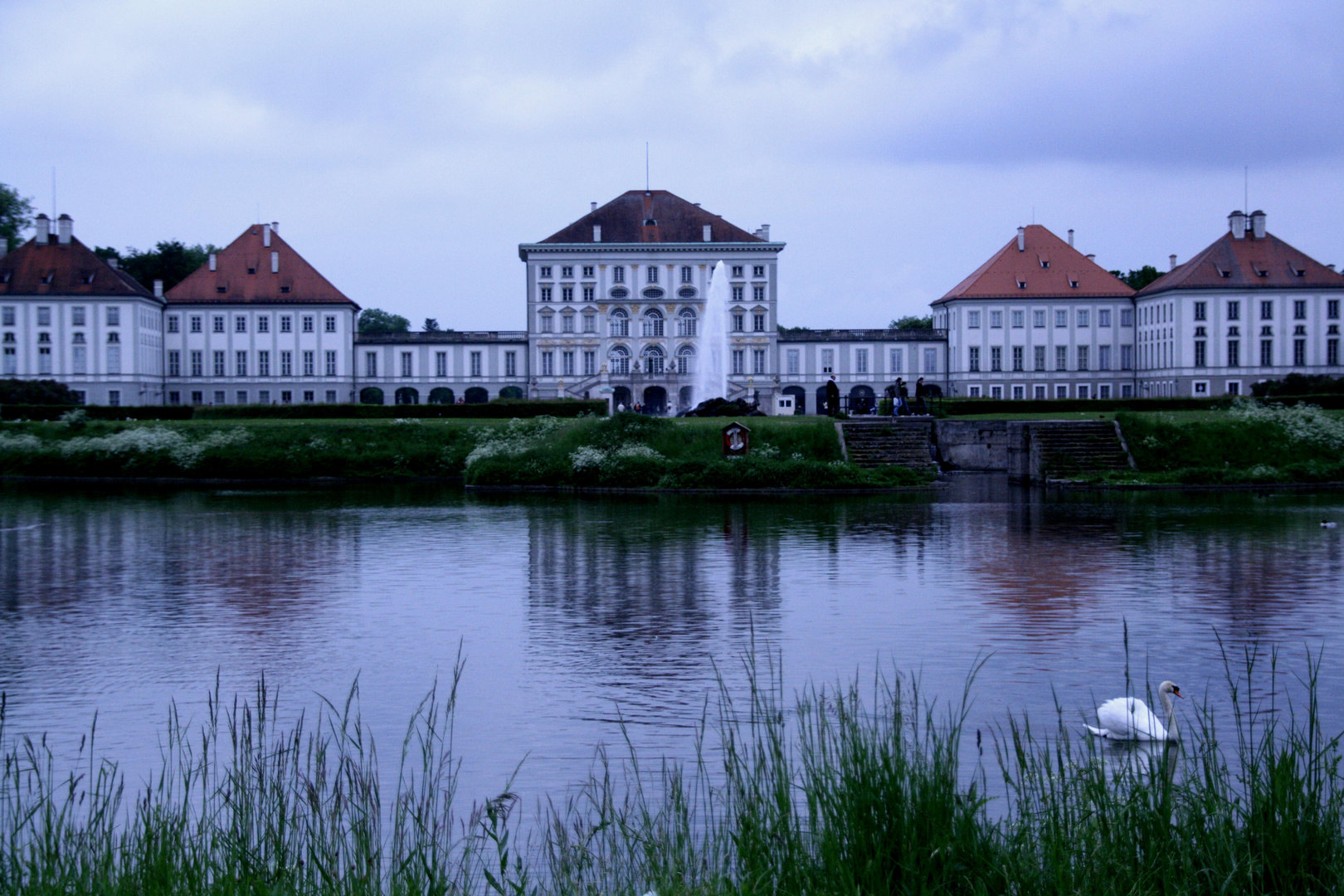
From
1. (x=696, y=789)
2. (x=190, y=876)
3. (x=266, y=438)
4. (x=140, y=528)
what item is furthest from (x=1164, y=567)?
(x=266, y=438)

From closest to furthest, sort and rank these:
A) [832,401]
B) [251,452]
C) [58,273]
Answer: [251,452], [832,401], [58,273]

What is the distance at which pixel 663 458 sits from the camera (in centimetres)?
4044

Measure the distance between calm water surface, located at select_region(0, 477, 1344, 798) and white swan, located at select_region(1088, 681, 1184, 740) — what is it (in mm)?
746

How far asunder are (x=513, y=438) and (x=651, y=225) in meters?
46.0

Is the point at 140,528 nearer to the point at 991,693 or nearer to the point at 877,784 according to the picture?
the point at 991,693

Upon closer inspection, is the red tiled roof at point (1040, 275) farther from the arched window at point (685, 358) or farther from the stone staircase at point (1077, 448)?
the stone staircase at point (1077, 448)

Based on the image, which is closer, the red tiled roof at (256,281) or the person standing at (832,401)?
the person standing at (832,401)

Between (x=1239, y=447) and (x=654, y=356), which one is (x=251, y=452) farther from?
(x=654, y=356)

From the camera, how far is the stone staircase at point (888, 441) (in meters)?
42.7

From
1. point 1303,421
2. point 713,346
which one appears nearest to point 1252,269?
point 713,346

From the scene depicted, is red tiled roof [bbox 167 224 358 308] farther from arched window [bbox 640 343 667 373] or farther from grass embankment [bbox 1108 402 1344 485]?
grass embankment [bbox 1108 402 1344 485]

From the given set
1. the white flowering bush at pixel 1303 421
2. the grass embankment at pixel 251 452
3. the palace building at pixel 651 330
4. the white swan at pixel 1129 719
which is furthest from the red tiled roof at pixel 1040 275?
the white swan at pixel 1129 719

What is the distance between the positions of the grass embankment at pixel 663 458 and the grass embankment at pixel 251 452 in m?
2.83

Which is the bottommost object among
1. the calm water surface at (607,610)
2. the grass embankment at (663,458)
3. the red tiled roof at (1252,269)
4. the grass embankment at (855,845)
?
the calm water surface at (607,610)
